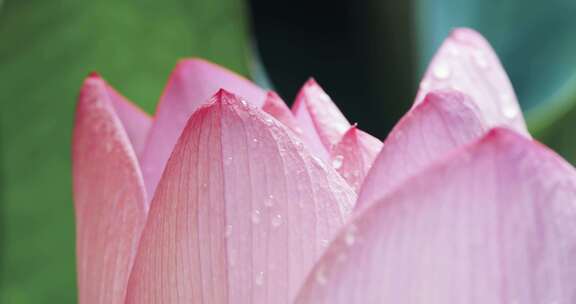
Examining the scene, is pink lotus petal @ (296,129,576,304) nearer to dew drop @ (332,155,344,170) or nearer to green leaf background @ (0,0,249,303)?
dew drop @ (332,155,344,170)

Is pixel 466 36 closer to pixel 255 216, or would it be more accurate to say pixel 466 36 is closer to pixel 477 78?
pixel 477 78

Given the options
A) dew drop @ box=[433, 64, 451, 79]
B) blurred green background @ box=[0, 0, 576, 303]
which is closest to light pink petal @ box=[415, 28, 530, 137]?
dew drop @ box=[433, 64, 451, 79]

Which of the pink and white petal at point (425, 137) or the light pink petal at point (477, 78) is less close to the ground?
the light pink petal at point (477, 78)

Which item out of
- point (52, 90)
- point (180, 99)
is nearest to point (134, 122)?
point (180, 99)

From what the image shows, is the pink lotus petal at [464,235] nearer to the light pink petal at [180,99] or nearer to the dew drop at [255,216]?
the dew drop at [255,216]

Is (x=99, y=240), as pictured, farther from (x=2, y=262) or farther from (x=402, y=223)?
(x=2, y=262)

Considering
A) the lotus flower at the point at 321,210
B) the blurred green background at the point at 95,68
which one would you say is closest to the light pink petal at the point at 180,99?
the lotus flower at the point at 321,210
